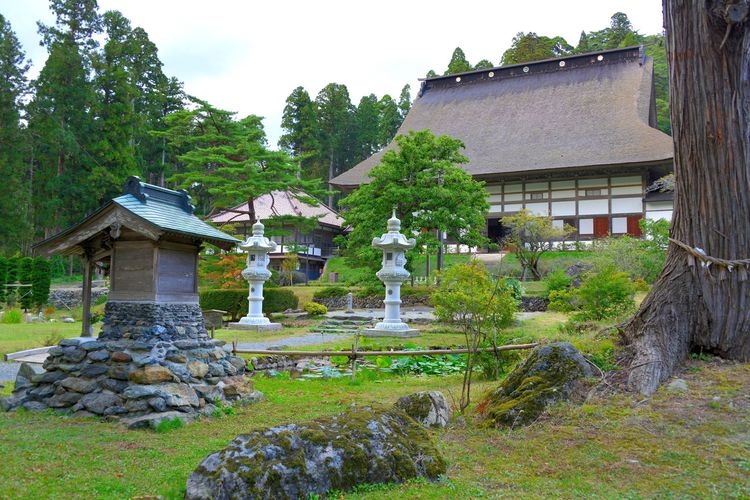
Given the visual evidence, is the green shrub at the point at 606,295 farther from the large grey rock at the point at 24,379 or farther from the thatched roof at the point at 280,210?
the thatched roof at the point at 280,210

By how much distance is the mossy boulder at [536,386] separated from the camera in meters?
4.76

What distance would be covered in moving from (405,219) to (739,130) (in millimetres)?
14423

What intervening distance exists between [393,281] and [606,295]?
5318 millimetres

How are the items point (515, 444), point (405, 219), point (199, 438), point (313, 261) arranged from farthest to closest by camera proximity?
point (313, 261), point (405, 219), point (199, 438), point (515, 444)

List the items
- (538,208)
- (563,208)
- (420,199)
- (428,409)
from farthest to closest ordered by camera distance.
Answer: (538,208) → (563,208) → (420,199) → (428,409)

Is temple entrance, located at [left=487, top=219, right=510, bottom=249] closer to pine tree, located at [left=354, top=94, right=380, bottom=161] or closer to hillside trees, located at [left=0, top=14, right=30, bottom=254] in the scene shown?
pine tree, located at [left=354, top=94, right=380, bottom=161]

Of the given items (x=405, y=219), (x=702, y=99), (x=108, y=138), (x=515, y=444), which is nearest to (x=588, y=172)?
(x=405, y=219)

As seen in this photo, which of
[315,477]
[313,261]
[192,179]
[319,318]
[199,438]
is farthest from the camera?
[313,261]

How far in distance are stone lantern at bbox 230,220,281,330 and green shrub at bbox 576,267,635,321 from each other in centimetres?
876

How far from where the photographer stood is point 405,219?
64.6ft

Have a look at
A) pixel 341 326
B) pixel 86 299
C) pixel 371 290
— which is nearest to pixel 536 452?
pixel 86 299

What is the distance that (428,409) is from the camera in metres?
4.96

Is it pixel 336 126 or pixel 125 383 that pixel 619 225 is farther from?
pixel 336 126

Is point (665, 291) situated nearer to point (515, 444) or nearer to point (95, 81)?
point (515, 444)
